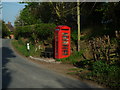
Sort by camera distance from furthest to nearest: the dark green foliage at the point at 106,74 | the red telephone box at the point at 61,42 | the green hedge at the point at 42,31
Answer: the green hedge at the point at 42,31
the red telephone box at the point at 61,42
the dark green foliage at the point at 106,74

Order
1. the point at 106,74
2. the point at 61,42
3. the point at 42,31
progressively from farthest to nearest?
1. the point at 42,31
2. the point at 61,42
3. the point at 106,74

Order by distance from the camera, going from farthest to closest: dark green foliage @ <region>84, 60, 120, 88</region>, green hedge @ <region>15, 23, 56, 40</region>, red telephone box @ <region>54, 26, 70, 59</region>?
1. green hedge @ <region>15, 23, 56, 40</region>
2. red telephone box @ <region>54, 26, 70, 59</region>
3. dark green foliage @ <region>84, 60, 120, 88</region>

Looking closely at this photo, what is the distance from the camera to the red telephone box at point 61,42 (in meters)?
10.1

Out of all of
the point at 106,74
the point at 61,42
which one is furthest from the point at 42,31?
the point at 106,74

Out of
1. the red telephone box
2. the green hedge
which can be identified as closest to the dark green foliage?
the red telephone box

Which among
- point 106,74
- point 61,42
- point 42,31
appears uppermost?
point 42,31

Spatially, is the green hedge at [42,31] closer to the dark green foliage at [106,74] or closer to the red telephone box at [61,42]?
the red telephone box at [61,42]

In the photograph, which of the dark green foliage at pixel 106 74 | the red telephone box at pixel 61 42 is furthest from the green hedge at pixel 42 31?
the dark green foliage at pixel 106 74

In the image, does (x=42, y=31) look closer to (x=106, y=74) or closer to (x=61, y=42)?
(x=61, y=42)

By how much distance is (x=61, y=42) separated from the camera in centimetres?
1013

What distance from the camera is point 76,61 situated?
30.3 ft

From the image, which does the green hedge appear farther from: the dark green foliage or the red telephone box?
the dark green foliage

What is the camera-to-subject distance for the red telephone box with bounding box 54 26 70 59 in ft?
33.1

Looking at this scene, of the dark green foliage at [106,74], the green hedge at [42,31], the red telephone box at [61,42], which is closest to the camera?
the dark green foliage at [106,74]
